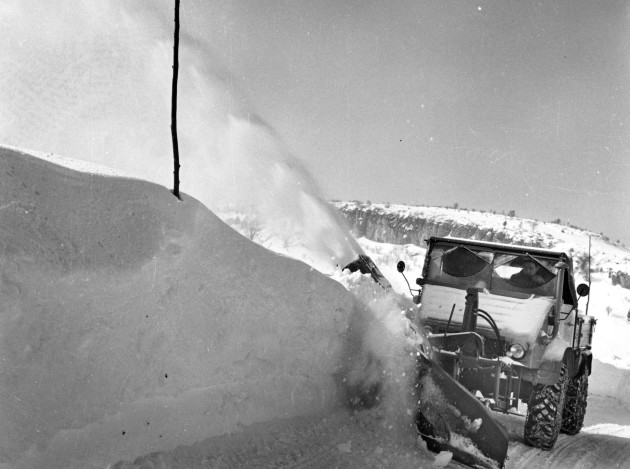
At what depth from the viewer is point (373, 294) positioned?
563cm

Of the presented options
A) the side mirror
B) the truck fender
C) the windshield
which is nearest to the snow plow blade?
the windshield

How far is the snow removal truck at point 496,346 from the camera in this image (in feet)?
16.8

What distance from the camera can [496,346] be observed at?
6172mm

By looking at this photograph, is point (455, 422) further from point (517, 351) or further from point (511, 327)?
point (511, 327)

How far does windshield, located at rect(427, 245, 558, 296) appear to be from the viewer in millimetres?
6931

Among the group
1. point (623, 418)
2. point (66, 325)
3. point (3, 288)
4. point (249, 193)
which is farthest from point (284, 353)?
point (623, 418)

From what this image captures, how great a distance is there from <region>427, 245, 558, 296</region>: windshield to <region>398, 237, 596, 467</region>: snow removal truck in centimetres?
1

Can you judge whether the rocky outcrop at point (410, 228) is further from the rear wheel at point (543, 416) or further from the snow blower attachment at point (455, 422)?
the snow blower attachment at point (455, 422)

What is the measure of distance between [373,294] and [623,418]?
704 cm

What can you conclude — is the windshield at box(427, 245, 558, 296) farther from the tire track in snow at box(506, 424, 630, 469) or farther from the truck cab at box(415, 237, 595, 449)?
the tire track in snow at box(506, 424, 630, 469)

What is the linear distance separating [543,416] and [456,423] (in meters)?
1.42

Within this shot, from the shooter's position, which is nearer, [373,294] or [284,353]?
[284,353]

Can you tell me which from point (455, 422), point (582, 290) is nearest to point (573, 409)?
point (582, 290)

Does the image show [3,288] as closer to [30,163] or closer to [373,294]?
[30,163]
